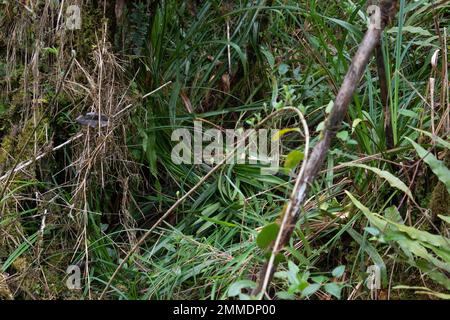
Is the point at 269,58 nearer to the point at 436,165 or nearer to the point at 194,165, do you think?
the point at 194,165

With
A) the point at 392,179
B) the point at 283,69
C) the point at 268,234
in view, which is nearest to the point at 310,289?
the point at 268,234

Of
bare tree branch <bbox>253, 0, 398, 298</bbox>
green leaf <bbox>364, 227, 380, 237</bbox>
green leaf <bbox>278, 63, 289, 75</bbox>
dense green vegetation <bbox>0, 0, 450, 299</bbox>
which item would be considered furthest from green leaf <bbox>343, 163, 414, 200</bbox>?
green leaf <bbox>278, 63, 289, 75</bbox>

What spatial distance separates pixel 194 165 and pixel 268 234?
1099mm

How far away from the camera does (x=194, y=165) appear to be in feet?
8.97

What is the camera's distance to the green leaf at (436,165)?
2.04m

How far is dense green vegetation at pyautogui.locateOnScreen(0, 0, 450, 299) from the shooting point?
215cm

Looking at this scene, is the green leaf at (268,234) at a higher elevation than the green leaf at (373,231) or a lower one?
higher

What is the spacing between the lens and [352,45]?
2.99 metres

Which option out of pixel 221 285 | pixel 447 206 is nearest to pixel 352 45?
pixel 447 206

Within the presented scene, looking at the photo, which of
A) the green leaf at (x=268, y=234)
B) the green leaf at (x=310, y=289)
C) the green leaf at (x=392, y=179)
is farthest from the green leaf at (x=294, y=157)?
the green leaf at (x=392, y=179)

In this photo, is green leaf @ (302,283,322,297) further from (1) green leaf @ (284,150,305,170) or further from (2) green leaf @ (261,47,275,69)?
(2) green leaf @ (261,47,275,69)

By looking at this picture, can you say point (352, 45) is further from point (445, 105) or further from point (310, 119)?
point (445, 105)

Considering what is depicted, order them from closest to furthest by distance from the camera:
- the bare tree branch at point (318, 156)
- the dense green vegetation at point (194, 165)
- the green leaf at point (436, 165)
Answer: the bare tree branch at point (318, 156)
the green leaf at point (436, 165)
the dense green vegetation at point (194, 165)

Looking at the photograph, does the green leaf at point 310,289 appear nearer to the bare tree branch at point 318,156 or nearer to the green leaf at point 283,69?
the bare tree branch at point 318,156
